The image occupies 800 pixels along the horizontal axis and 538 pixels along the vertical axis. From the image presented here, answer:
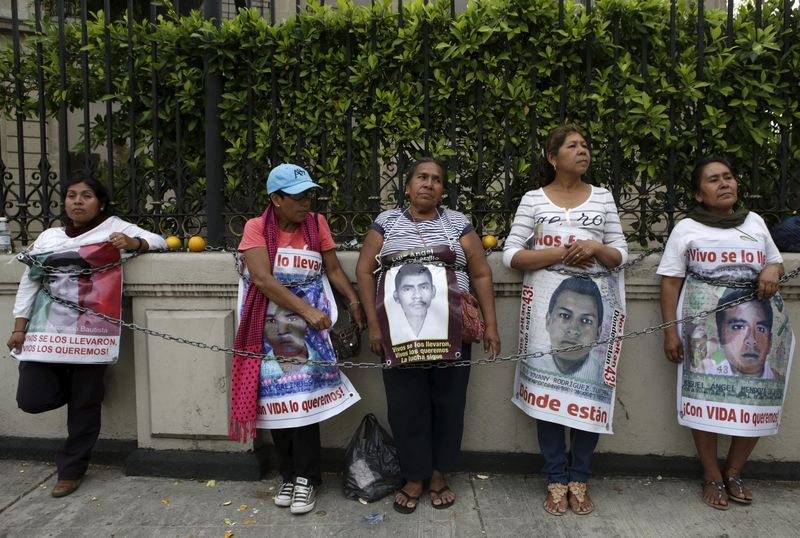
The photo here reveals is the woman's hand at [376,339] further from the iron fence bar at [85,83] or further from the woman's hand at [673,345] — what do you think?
the iron fence bar at [85,83]

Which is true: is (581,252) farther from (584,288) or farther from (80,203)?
(80,203)

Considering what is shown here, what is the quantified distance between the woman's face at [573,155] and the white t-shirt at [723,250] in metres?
0.68

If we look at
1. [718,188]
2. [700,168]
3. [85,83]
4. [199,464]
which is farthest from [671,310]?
[85,83]

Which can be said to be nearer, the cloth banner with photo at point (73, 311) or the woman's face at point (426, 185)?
the woman's face at point (426, 185)

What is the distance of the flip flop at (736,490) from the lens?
3402mm

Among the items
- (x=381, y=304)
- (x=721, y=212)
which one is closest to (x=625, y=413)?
(x=721, y=212)

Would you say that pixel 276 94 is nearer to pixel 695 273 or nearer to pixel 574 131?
pixel 574 131

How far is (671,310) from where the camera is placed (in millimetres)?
3463

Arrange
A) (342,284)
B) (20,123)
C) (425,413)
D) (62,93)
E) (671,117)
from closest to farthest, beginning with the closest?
(425,413) < (342,284) < (671,117) < (62,93) < (20,123)

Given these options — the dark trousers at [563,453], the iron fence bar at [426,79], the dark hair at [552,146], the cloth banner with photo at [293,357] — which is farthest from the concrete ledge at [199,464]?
the dark hair at [552,146]

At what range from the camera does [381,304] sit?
10.7ft

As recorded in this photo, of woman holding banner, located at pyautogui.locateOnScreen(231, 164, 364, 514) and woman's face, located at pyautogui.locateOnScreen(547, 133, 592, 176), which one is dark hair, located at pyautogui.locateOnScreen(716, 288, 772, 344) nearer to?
woman's face, located at pyautogui.locateOnScreen(547, 133, 592, 176)

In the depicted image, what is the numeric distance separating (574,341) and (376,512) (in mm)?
1444

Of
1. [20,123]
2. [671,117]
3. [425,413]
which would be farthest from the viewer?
[20,123]
